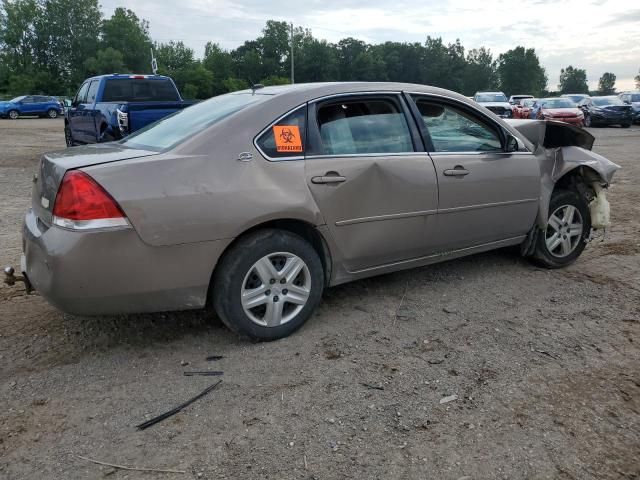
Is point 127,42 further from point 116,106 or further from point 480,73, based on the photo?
point 116,106

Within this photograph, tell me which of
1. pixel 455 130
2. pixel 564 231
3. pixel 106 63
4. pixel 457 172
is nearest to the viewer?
pixel 457 172

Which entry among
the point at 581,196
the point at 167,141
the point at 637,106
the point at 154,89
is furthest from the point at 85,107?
the point at 637,106

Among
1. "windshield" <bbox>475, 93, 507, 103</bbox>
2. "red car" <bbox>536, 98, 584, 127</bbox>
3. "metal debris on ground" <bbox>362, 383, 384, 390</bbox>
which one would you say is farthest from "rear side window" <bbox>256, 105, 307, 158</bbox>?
"windshield" <bbox>475, 93, 507, 103</bbox>

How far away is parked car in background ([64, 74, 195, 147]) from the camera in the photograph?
28.3 ft

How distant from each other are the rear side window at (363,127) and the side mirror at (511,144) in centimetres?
99

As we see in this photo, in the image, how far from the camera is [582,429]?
263 centimetres

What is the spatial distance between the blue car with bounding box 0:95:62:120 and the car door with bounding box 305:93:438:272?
3830 cm

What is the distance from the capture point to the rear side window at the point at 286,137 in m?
3.43

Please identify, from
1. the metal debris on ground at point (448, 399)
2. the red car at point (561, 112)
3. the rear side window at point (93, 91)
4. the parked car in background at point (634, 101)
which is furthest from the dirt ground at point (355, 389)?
the parked car in background at point (634, 101)

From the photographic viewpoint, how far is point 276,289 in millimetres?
3459

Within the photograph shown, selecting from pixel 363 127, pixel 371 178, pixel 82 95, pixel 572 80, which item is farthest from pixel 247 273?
pixel 572 80

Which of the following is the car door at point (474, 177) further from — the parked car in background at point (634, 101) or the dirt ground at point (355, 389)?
the parked car in background at point (634, 101)

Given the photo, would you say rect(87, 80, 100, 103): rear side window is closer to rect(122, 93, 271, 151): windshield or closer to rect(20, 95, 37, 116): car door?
rect(122, 93, 271, 151): windshield

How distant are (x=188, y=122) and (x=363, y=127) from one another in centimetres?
120
